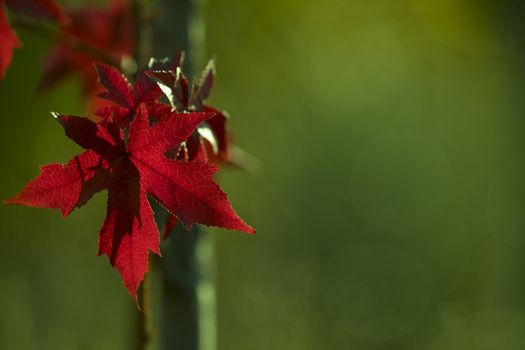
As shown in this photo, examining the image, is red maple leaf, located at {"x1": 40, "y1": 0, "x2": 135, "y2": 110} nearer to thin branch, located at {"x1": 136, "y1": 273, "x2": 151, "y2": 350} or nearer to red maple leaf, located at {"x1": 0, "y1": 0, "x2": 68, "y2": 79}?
red maple leaf, located at {"x1": 0, "y1": 0, "x2": 68, "y2": 79}

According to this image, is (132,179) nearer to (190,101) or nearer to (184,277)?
(190,101)

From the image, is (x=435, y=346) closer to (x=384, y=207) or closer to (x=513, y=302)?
(x=513, y=302)

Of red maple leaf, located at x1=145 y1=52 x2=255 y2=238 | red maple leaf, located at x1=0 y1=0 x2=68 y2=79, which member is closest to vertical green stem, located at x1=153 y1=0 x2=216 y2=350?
red maple leaf, located at x1=0 y1=0 x2=68 y2=79

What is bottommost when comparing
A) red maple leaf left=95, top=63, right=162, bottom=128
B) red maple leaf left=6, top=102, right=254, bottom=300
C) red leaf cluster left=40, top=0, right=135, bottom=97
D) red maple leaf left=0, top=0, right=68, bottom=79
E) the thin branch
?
Answer: the thin branch

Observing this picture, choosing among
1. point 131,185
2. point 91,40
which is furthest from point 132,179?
point 91,40

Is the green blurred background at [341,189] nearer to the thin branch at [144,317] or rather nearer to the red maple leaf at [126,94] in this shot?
the thin branch at [144,317]

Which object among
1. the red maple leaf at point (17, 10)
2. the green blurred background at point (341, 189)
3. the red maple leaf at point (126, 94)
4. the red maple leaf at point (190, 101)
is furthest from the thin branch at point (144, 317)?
the green blurred background at point (341, 189)
